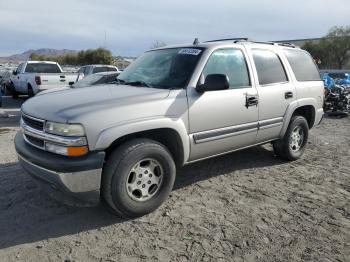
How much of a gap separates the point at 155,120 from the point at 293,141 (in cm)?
312

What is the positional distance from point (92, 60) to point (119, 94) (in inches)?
2353

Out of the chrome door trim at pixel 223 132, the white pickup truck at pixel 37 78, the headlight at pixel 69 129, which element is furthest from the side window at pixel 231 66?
the white pickup truck at pixel 37 78

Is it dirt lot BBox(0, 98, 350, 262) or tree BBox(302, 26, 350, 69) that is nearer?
dirt lot BBox(0, 98, 350, 262)

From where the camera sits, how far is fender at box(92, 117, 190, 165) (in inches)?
139

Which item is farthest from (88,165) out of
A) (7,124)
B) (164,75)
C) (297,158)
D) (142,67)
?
(7,124)

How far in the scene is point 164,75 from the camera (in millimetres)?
4578

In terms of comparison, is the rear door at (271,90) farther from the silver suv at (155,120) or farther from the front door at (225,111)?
the front door at (225,111)

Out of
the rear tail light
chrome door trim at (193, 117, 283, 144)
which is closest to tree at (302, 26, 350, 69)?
the rear tail light

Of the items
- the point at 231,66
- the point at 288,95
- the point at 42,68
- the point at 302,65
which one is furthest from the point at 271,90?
the point at 42,68

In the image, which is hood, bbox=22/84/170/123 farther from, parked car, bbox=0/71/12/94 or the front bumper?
parked car, bbox=0/71/12/94

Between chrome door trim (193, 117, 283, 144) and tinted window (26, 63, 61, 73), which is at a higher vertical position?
tinted window (26, 63, 61, 73)

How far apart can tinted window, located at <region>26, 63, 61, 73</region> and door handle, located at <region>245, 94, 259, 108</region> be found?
41.8ft

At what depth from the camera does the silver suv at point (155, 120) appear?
138 inches

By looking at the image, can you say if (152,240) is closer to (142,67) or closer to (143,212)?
(143,212)
